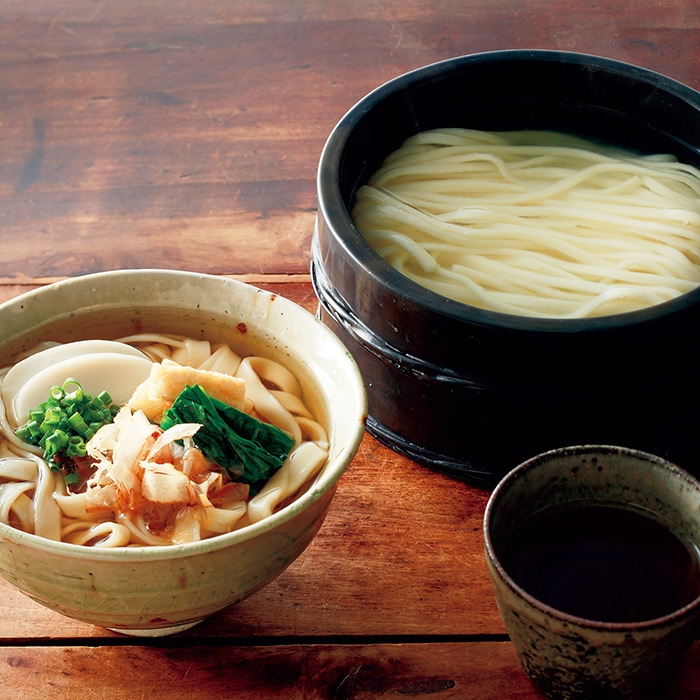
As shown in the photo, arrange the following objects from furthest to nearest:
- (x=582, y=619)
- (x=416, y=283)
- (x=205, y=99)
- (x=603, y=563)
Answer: (x=205, y=99)
(x=416, y=283)
(x=603, y=563)
(x=582, y=619)

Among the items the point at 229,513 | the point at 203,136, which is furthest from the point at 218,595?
the point at 203,136

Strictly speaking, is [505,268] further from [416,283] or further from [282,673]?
[282,673]

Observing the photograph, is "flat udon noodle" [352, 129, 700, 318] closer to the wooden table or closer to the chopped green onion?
the wooden table

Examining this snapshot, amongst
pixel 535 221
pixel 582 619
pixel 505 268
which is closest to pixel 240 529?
pixel 582 619

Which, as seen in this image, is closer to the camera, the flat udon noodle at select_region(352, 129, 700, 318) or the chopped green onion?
the chopped green onion

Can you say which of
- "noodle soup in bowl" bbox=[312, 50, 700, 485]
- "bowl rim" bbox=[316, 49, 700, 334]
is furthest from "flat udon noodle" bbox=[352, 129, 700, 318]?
"bowl rim" bbox=[316, 49, 700, 334]

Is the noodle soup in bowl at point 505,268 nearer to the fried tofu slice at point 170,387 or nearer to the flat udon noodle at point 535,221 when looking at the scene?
the flat udon noodle at point 535,221
